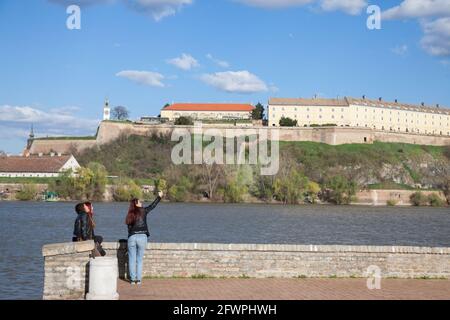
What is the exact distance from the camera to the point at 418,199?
11169 cm

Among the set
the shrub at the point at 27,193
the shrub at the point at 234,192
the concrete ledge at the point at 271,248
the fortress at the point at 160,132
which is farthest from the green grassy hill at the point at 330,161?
the concrete ledge at the point at 271,248

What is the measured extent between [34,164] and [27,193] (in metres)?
14.8

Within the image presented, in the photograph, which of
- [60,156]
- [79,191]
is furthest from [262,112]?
A: [79,191]

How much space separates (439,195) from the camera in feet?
377

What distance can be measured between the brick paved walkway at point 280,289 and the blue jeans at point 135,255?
28cm

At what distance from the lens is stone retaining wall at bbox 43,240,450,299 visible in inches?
634

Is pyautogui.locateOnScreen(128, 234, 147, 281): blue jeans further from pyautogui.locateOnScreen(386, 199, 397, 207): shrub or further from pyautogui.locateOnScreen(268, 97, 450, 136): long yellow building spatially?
pyautogui.locateOnScreen(268, 97, 450, 136): long yellow building

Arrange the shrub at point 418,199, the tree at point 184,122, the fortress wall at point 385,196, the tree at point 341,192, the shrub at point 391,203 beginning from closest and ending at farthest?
1. the tree at point 341,192
2. the shrub at point 391,203
3. the shrub at point 418,199
4. the fortress wall at point 385,196
5. the tree at point 184,122

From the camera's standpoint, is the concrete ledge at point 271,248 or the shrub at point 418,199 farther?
the shrub at point 418,199

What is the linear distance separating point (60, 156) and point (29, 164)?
20.1ft

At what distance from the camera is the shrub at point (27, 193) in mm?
107125

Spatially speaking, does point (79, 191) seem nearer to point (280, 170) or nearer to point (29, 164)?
point (29, 164)

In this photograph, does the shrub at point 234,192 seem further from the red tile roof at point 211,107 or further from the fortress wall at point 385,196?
the red tile roof at point 211,107

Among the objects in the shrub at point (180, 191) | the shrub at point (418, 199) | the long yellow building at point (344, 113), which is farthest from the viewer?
the long yellow building at point (344, 113)
